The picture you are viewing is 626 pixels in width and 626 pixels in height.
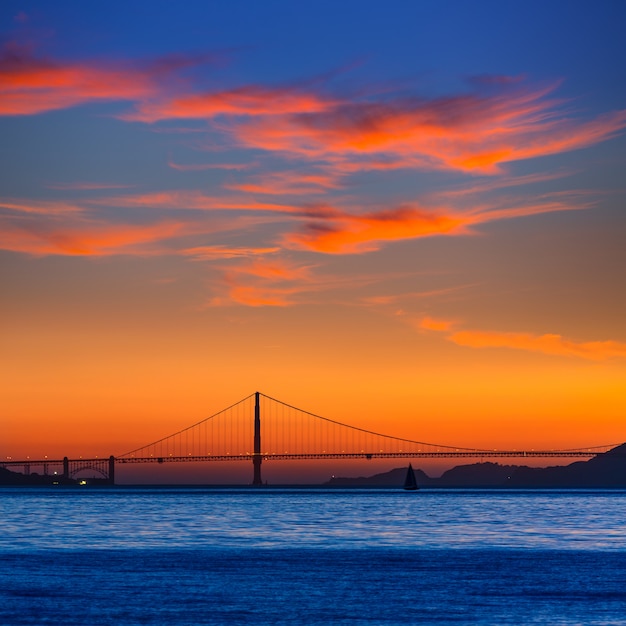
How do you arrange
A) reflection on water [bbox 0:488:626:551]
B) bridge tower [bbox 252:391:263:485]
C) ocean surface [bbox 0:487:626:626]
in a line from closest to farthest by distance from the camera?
1. ocean surface [bbox 0:487:626:626]
2. reflection on water [bbox 0:488:626:551]
3. bridge tower [bbox 252:391:263:485]

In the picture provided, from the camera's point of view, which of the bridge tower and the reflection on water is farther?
the bridge tower

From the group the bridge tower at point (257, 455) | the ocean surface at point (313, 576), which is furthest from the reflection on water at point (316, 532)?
the bridge tower at point (257, 455)

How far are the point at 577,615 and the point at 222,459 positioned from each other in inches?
5897

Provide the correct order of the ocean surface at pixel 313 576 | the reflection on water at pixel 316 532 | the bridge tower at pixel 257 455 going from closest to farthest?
the ocean surface at pixel 313 576, the reflection on water at pixel 316 532, the bridge tower at pixel 257 455

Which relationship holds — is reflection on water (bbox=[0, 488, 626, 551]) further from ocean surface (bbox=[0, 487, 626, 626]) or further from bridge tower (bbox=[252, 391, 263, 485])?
bridge tower (bbox=[252, 391, 263, 485])

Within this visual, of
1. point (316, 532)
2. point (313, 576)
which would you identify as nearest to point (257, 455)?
point (316, 532)

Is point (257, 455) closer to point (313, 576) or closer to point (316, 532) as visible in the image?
point (316, 532)

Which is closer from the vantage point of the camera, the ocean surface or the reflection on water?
the ocean surface

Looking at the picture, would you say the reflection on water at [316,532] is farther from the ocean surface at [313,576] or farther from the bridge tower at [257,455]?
the bridge tower at [257,455]

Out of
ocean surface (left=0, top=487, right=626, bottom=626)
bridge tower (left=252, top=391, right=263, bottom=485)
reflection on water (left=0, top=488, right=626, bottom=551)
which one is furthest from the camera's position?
bridge tower (left=252, top=391, right=263, bottom=485)

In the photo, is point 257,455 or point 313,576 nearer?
point 313,576

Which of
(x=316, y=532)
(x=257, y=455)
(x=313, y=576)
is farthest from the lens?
(x=257, y=455)

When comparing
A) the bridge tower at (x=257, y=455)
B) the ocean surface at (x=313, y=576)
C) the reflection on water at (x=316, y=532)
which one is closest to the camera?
the ocean surface at (x=313, y=576)

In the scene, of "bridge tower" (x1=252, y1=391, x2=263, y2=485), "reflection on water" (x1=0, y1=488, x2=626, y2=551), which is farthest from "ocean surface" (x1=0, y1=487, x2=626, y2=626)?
"bridge tower" (x1=252, y1=391, x2=263, y2=485)
